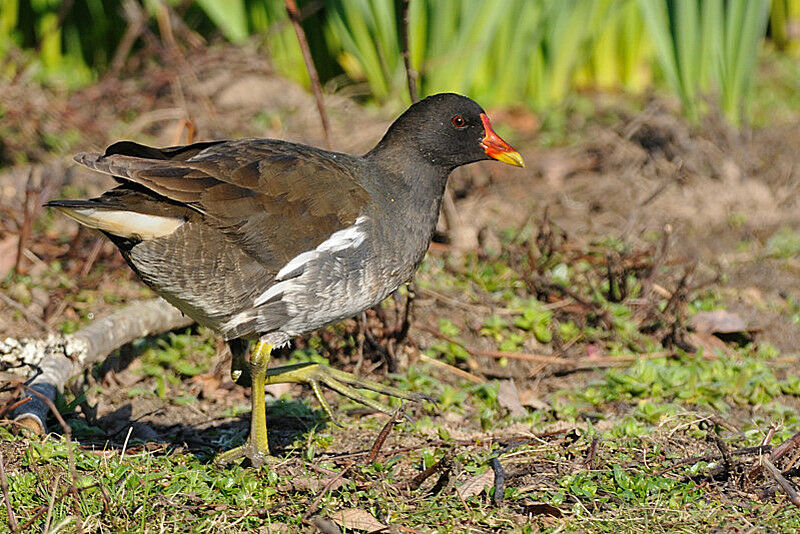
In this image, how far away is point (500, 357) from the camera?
183 inches

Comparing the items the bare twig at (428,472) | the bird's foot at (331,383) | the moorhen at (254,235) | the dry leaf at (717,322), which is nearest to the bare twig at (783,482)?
the bare twig at (428,472)

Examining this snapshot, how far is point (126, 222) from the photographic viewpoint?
11.2 feet

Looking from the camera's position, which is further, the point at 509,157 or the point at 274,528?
the point at 509,157

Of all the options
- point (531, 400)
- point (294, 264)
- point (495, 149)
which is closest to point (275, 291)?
point (294, 264)

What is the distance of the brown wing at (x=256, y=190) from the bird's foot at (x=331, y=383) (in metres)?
0.54

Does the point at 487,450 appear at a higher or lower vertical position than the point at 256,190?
lower

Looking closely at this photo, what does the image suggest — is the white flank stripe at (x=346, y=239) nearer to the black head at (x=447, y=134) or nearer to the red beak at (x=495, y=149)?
the black head at (x=447, y=134)

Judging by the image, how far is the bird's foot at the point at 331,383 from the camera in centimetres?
379

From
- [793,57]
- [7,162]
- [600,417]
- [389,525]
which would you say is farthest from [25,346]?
[793,57]

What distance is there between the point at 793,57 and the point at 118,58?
234 inches

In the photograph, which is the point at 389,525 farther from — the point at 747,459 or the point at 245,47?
the point at 245,47

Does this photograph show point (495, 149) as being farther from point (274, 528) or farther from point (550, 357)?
point (274, 528)

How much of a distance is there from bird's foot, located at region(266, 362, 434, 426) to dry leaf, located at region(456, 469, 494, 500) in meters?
0.58

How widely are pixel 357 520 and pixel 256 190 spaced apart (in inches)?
47.9
